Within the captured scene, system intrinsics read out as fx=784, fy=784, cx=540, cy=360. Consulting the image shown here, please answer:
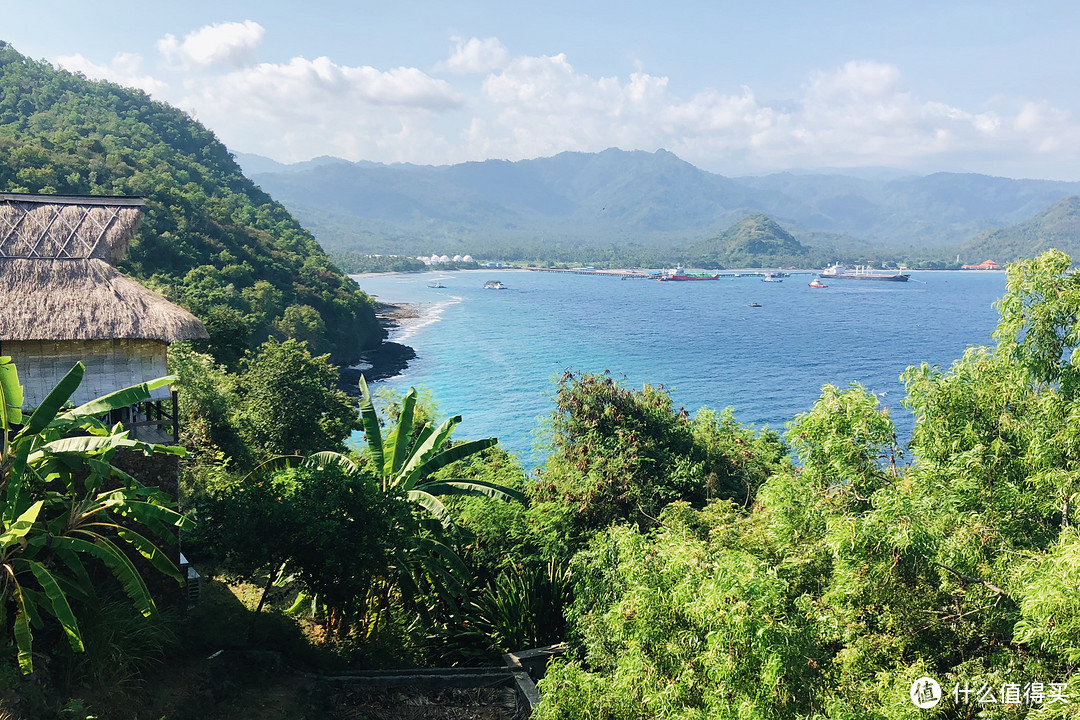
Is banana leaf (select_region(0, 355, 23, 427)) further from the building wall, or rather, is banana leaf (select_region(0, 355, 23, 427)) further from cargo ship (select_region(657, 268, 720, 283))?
cargo ship (select_region(657, 268, 720, 283))

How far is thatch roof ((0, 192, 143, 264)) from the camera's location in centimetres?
1345

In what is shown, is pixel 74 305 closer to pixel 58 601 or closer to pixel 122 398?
pixel 122 398

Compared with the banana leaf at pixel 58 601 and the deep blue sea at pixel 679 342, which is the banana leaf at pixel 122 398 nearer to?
the banana leaf at pixel 58 601

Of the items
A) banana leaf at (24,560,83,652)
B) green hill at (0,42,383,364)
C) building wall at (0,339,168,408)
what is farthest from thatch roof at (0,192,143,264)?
green hill at (0,42,383,364)

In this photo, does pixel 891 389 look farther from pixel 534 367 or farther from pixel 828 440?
pixel 828 440

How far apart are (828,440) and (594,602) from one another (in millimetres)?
3736

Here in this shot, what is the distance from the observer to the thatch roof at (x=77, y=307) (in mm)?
12477

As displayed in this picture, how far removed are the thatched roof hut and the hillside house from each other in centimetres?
1

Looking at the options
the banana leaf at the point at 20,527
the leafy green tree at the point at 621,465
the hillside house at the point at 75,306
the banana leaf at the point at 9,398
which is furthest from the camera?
the leafy green tree at the point at 621,465

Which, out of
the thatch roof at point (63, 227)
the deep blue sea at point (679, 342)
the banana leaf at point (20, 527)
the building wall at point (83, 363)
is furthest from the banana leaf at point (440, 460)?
the thatch roof at point (63, 227)

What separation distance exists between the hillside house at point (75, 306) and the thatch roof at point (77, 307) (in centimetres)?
1

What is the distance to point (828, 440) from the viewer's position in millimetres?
8078

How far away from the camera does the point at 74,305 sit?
12.9 metres

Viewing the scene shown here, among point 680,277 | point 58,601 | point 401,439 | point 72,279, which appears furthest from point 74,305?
point 680,277
